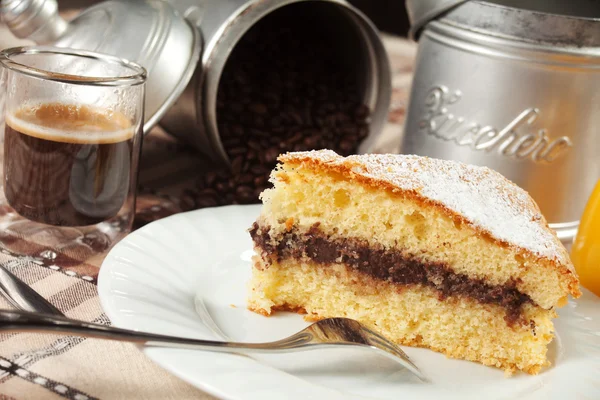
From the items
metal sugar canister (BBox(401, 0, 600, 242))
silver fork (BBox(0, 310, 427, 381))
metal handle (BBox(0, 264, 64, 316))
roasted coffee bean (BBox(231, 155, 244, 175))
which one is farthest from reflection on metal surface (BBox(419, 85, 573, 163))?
metal handle (BBox(0, 264, 64, 316))

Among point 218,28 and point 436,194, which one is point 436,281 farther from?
point 218,28

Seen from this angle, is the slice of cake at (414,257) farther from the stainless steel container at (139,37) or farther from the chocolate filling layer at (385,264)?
the stainless steel container at (139,37)

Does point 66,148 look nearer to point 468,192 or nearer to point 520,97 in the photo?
point 468,192

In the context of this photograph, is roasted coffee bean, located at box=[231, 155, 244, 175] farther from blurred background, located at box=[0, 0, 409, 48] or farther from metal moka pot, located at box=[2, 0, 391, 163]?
blurred background, located at box=[0, 0, 409, 48]

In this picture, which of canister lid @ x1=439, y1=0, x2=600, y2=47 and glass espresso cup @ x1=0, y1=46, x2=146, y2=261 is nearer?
glass espresso cup @ x1=0, y1=46, x2=146, y2=261

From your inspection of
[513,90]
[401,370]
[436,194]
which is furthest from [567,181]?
[401,370]

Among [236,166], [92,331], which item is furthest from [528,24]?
[92,331]
